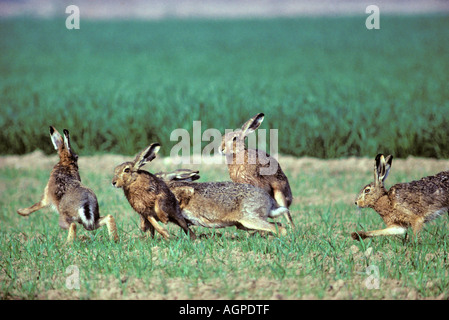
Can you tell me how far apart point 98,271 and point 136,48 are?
1205 inches

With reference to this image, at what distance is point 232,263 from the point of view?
6375mm

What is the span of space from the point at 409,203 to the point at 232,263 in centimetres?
202

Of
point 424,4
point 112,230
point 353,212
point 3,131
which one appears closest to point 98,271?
point 112,230

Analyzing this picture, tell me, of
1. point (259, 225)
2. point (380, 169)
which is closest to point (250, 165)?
point (259, 225)

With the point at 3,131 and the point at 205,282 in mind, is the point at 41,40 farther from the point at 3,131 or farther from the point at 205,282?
the point at 205,282

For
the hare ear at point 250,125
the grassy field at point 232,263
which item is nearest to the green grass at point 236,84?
the grassy field at point 232,263

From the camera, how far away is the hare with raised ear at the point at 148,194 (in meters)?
7.16

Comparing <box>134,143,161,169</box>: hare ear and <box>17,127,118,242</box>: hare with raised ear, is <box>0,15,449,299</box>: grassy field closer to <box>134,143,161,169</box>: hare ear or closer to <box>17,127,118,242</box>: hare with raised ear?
<box>17,127,118,242</box>: hare with raised ear

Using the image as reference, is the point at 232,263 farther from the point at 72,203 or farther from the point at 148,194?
the point at 72,203

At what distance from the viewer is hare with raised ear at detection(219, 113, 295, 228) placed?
8.11 metres

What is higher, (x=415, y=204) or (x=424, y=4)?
(x=424, y=4)

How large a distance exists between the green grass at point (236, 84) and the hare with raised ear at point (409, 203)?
265 inches

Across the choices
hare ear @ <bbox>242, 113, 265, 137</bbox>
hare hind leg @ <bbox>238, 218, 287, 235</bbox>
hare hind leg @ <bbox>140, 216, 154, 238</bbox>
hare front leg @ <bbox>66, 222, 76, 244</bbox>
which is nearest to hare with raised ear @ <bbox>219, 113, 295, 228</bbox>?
hare ear @ <bbox>242, 113, 265, 137</bbox>

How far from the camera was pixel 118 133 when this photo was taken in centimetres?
1490
